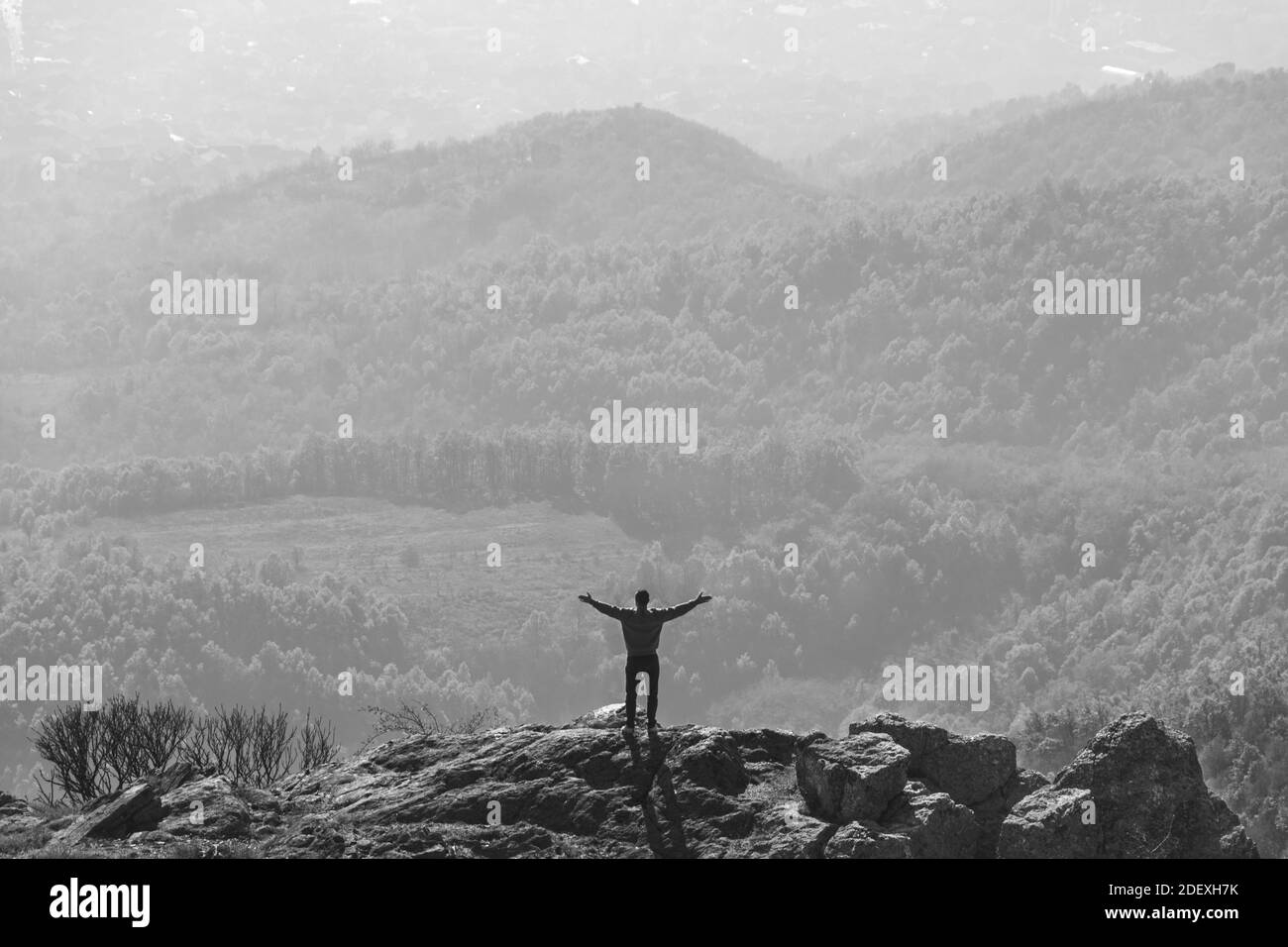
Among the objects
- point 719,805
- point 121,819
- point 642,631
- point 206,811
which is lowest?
point 121,819

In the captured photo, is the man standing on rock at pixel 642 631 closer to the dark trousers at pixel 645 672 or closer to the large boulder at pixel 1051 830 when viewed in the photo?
the dark trousers at pixel 645 672

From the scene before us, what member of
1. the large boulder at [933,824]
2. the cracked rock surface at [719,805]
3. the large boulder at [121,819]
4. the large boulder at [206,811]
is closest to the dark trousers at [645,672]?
the cracked rock surface at [719,805]

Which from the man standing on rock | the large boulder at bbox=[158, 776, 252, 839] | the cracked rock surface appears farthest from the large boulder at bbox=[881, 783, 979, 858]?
the large boulder at bbox=[158, 776, 252, 839]

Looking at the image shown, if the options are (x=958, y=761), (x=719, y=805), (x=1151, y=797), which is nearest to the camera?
(x=719, y=805)

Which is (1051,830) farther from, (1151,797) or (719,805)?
(719,805)

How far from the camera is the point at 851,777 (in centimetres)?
3719

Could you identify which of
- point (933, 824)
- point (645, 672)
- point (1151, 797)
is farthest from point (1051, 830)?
point (645, 672)

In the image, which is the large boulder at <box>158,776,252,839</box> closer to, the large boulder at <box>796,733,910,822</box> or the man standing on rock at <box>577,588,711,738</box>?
the man standing on rock at <box>577,588,711,738</box>

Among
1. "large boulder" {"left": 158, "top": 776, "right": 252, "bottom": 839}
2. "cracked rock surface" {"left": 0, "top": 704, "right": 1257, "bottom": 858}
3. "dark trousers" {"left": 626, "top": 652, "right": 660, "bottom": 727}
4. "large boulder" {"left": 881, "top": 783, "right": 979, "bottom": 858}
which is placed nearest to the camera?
"large boulder" {"left": 881, "top": 783, "right": 979, "bottom": 858}

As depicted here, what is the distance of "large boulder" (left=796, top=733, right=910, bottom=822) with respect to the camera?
121 ft

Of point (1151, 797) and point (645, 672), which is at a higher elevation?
point (645, 672)

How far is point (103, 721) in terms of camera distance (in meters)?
56.7
